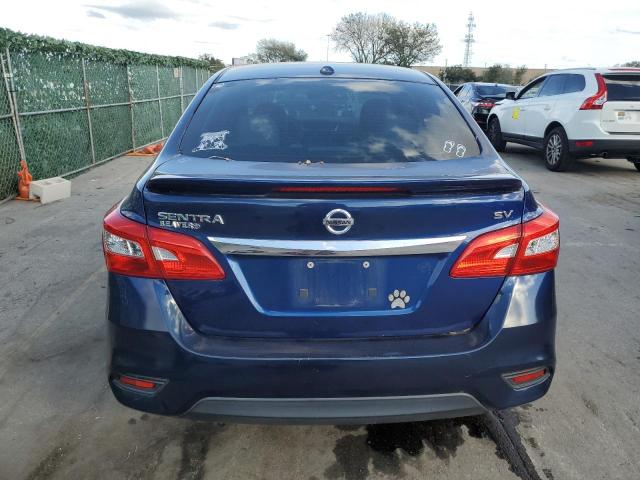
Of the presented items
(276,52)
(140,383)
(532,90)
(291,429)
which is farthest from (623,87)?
(276,52)

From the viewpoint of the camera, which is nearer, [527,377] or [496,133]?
[527,377]

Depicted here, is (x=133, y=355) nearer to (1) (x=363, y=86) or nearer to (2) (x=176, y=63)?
(1) (x=363, y=86)

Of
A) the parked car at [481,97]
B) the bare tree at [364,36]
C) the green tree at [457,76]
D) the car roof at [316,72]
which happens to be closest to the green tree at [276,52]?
the bare tree at [364,36]

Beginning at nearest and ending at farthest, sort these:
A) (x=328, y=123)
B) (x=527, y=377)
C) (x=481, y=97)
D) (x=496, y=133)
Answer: (x=527, y=377) < (x=328, y=123) < (x=496, y=133) < (x=481, y=97)

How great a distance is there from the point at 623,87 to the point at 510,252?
8.44 metres

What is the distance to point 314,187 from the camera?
1.91 m

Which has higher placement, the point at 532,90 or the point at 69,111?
the point at 532,90

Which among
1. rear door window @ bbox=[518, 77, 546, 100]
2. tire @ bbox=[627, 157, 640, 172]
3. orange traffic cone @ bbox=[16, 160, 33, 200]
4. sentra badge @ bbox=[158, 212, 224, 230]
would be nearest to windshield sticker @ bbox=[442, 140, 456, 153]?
sentra badge @ bbox=[158, 212, 224, 230]

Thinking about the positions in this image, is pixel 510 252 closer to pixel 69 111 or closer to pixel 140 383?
pixel 140 383

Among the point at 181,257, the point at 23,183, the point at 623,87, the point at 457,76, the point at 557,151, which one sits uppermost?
the point at 457,76

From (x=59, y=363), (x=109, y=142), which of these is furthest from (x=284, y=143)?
(x=109, y=142)

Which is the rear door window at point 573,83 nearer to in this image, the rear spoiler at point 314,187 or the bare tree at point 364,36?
the rear spoiler at point 314,187

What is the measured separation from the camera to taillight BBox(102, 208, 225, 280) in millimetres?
1913

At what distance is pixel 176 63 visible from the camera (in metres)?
16.8
